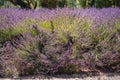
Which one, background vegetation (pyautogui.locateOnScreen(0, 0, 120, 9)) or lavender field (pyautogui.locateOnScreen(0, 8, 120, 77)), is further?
background vegetation (pyautogui.locateOnScreen(0, 0, 120, 9))

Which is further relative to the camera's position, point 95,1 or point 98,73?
point 95,1

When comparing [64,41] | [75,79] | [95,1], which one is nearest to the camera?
[75,79]

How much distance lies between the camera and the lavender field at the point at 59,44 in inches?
206

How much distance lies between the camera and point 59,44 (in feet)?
17.6

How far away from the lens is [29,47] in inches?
206

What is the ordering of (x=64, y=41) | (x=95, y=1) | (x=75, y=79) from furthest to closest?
(x=95, y=1) → (x=64, y=41) → (x=75, y=79)

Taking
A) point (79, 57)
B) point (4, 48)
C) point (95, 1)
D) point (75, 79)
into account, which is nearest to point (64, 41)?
point (79, 57)

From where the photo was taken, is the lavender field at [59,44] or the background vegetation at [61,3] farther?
the background vegetation at [61,3]

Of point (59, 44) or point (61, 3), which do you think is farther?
point (61, 3)

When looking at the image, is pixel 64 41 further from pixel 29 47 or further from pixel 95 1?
pixel 95 1

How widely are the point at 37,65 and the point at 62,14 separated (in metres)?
1.18

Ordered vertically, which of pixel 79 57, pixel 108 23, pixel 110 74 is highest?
pixel 108 23

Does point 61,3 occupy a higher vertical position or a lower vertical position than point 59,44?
lower

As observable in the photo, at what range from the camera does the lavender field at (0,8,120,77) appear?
523 cm
